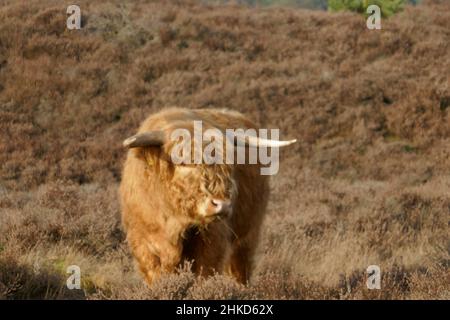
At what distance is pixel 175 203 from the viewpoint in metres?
4.12

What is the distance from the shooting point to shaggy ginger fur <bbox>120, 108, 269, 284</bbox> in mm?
3887

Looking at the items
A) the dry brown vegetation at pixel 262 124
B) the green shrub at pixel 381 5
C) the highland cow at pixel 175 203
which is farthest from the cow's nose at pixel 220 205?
the green shrub at pixel 381 5

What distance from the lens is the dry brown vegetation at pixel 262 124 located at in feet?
18.0

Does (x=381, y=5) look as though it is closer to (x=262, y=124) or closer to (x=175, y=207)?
(x=262, y=124)

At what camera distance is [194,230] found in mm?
4465

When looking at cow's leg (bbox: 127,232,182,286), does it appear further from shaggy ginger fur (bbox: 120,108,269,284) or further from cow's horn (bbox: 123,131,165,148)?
cow's horn (bbox: 123,131,165,148)

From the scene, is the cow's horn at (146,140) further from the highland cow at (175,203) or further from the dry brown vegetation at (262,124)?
the dry brown vegetation at (262,124)

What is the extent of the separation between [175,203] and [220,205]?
0.51 m

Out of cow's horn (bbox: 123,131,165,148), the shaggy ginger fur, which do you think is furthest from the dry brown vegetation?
cow's horn (bbox: 123,131,165,148)

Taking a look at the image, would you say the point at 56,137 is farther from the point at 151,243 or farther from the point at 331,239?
the point at 151,243

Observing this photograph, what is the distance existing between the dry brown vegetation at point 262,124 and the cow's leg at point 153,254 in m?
0.14

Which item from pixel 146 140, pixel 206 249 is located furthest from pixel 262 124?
pixel 146 140

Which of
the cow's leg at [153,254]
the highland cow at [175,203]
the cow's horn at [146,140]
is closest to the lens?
the highland cow at [175,203]
